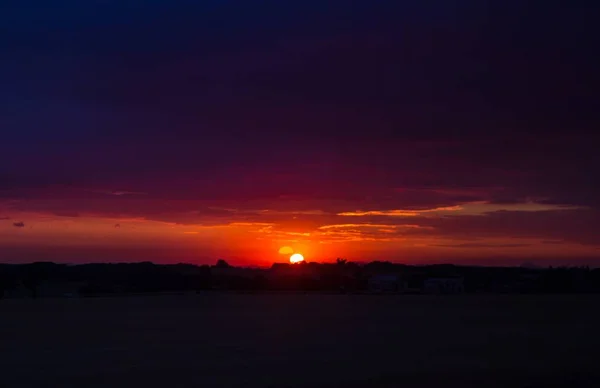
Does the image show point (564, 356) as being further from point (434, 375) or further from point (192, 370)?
point (192, 370)

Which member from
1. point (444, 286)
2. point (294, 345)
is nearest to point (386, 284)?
point (444, 286)

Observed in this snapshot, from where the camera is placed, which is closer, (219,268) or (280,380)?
(280,380)

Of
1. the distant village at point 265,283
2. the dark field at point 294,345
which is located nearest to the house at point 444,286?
the distant village at point 265,283

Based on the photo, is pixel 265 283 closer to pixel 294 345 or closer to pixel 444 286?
pixel 444 286

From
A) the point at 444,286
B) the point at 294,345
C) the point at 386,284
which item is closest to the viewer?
the point at 294,345

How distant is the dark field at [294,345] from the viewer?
2377 centimetres

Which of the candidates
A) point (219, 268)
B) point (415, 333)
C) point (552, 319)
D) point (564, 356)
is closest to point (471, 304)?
point (552, 319)

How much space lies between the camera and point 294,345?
103 ft

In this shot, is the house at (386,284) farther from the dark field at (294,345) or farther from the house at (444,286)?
the dark field at (294,345)

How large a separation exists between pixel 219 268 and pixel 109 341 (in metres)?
98.9

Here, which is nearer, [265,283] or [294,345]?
[294,345]

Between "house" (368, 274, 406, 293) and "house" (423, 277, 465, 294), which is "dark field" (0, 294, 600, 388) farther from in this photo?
"house" (368, 274, 406, 293)

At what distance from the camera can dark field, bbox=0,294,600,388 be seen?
2377cm

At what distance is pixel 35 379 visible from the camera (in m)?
23.3
